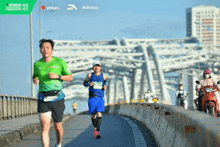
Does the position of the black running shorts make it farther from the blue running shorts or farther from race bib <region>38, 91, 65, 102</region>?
the blue running shorts

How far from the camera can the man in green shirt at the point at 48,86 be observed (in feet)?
25.0

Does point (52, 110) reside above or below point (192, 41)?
below

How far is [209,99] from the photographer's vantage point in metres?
15.7

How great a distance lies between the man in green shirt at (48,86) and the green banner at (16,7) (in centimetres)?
2391

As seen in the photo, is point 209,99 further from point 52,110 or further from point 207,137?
point 207,137

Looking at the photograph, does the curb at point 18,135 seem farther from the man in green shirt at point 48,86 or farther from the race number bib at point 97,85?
the man in green shirt at point 48,86

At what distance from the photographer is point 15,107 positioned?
2438 centimetres

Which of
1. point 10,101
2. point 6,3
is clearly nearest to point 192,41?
point 6,3

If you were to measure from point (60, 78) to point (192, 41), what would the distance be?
346 feet

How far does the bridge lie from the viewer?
6.23 metres

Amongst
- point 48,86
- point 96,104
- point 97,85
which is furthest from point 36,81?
point 96,104

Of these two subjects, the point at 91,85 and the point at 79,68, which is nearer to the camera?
the point at 91,85

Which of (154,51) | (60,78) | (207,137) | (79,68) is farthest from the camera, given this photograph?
(79,68)

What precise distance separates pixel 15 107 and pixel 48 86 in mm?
17077
